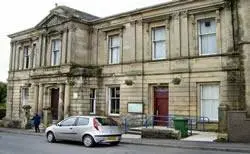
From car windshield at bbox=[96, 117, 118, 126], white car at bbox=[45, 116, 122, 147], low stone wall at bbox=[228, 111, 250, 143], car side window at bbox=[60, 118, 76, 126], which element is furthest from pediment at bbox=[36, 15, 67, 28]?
low stone wall at bbox=[228, 111, 250, 143]

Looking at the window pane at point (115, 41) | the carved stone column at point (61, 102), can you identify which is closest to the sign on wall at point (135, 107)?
the window pane at point (115, 41)

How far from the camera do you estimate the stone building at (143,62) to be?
2095 cm

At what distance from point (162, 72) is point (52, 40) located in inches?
463

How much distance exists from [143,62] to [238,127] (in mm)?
9921

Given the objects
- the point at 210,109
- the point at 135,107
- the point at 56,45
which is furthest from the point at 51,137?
the point at 56,45

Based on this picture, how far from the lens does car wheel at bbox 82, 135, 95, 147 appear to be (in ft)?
51.8

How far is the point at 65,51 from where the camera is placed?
27734mm

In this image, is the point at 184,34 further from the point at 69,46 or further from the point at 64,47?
the point at 64,47

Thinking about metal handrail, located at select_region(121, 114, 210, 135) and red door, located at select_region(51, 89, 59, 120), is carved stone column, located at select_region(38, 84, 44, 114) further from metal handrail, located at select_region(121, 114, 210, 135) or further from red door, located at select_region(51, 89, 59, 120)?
metal handrail, located at select_region(121, 114, 210, 135)

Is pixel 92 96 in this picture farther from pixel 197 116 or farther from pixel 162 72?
pixel 197 116

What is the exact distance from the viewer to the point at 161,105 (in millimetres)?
24203

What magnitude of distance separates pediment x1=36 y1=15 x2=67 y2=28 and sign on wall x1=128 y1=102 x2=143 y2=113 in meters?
9.79

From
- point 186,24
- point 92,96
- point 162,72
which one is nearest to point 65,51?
point 92,96

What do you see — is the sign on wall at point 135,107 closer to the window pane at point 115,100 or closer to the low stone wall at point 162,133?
the window pane at point 115,100
